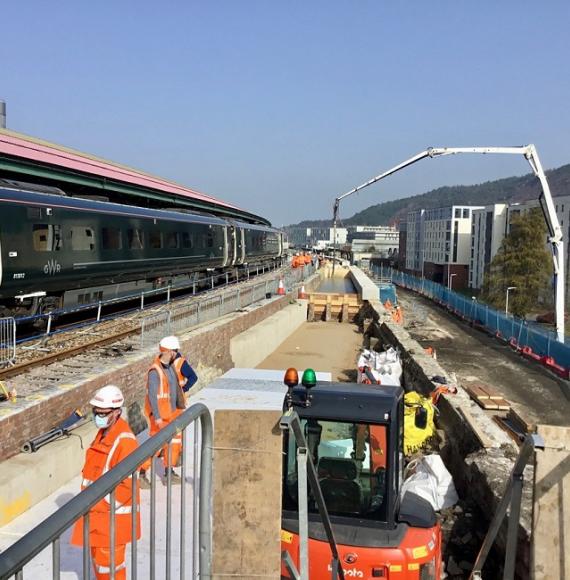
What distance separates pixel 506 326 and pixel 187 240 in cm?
2112

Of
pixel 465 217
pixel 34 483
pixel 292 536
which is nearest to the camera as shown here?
pixel 292 536

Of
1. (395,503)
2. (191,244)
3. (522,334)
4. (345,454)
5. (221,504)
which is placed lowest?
(522,334)

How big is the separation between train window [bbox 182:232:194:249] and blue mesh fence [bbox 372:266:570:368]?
1495cm

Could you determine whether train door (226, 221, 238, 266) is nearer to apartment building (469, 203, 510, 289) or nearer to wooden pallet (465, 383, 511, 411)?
wooden pallet (465, 383, 511, 411)

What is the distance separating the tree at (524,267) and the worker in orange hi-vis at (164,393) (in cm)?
5267

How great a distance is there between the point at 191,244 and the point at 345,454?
16087mm

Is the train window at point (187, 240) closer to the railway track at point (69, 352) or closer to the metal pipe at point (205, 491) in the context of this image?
the railway track at point (69, 352)

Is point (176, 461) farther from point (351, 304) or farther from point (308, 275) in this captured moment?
point (308, 275)

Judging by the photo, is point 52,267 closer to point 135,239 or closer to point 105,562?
point 135,239

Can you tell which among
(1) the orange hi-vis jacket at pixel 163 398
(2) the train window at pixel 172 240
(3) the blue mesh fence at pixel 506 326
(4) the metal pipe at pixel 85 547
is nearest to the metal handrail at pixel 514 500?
(4) the metal pipe at pixel 85 547

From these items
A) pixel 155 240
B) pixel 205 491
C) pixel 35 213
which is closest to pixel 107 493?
pixel 205 491

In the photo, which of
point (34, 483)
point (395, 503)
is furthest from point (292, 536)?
point (34, 483)

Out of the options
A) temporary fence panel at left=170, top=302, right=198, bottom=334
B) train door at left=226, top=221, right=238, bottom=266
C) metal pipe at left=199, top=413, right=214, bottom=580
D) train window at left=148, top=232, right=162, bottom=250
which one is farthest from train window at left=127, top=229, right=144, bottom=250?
metal pipe at left=199, top=413, right=214, bottom=580

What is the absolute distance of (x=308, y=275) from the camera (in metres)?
38.5
